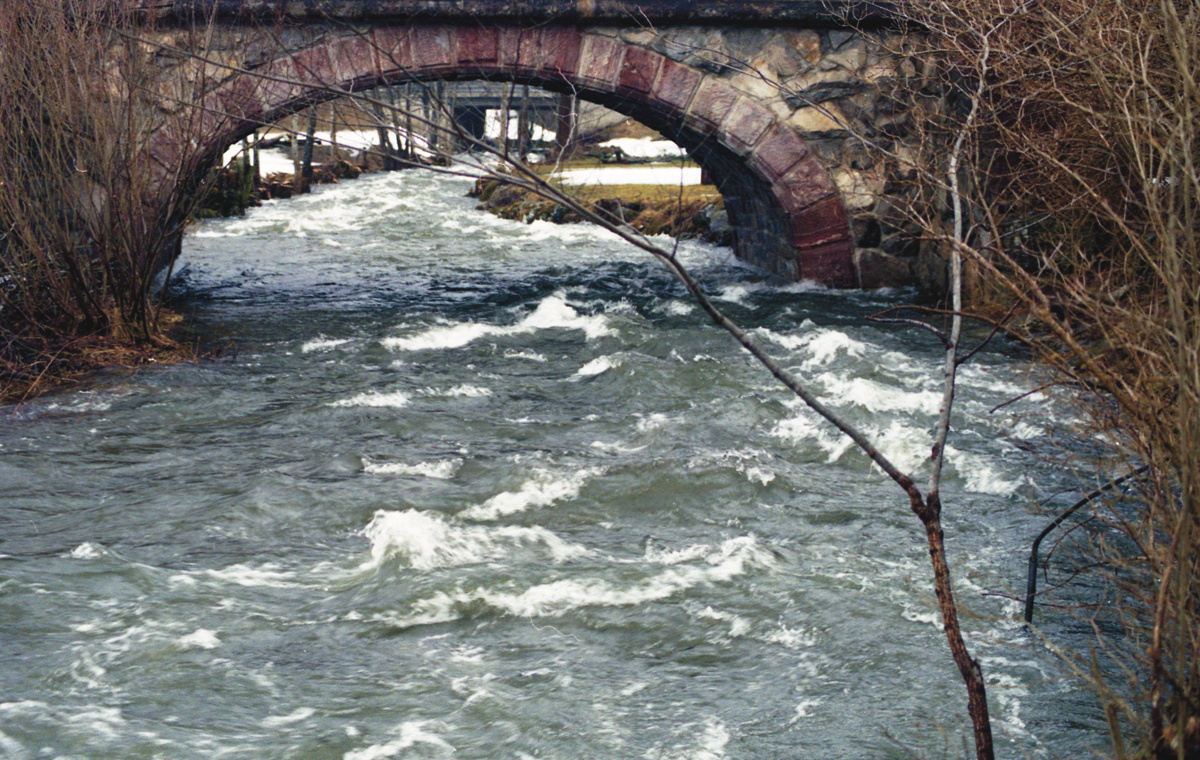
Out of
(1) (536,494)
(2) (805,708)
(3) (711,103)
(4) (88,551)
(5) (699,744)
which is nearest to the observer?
(5) (699,744)

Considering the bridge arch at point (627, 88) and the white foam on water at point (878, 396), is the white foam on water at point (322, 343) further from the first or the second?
the white foam on water at point (878, 396)

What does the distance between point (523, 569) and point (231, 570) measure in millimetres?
1148

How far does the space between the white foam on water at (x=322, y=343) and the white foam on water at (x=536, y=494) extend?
141 inches

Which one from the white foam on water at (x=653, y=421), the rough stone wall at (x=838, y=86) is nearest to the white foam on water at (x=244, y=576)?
the white foam on water at (x=653, y=421)

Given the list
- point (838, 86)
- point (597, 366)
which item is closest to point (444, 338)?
point (597, 366)

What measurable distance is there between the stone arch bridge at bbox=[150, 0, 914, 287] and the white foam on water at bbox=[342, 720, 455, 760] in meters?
6.43

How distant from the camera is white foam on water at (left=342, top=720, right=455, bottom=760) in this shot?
347 centimetres

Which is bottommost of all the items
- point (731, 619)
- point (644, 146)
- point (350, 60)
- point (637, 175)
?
point (731, 619)

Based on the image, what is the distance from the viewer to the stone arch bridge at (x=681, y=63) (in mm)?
9477

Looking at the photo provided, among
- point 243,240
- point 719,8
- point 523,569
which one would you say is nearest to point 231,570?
point 523,569

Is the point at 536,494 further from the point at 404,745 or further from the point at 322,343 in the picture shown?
the point at 322,343

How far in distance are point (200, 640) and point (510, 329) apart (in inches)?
237

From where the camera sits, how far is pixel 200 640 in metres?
4.12

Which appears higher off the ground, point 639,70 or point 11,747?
point 639,70
